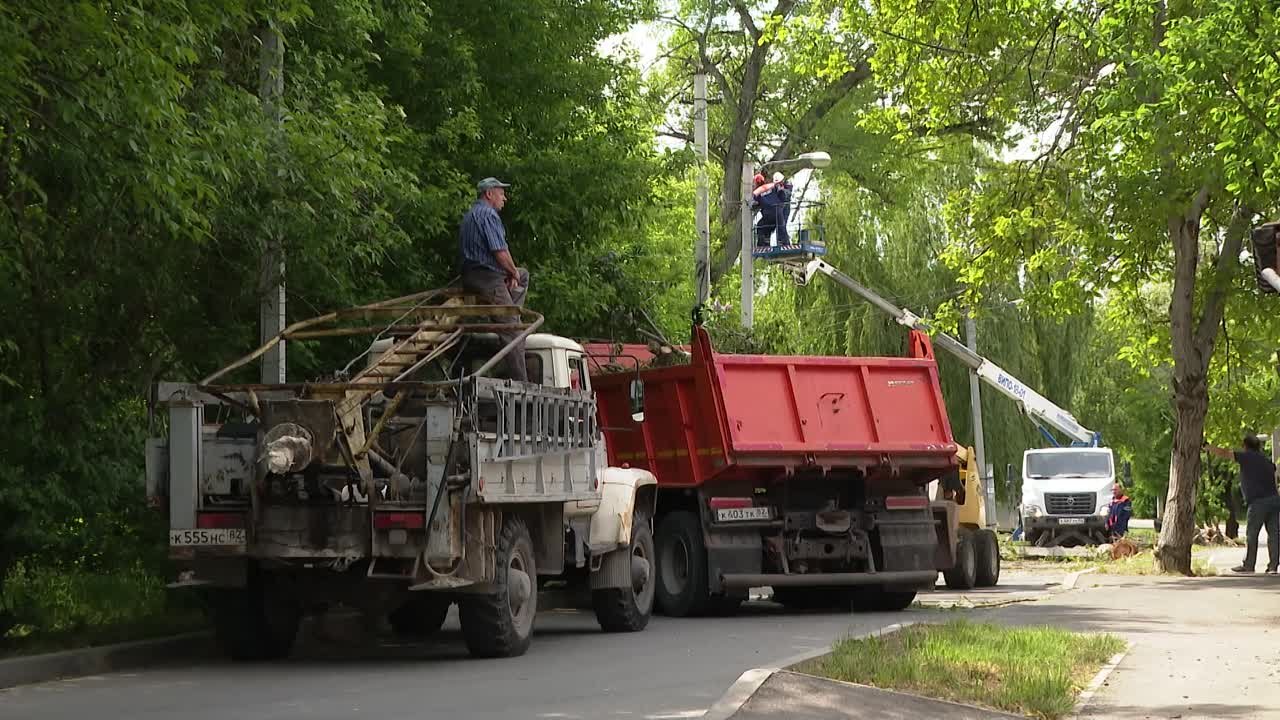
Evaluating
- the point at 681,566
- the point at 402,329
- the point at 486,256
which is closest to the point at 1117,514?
the point at 681,566

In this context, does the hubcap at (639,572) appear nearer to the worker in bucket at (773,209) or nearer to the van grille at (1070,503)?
the worker in bucket at (773,209)

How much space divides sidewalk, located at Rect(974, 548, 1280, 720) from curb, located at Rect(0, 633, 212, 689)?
6.87 metres

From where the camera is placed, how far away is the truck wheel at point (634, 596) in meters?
17.0

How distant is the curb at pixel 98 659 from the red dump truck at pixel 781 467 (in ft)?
A: 19.0

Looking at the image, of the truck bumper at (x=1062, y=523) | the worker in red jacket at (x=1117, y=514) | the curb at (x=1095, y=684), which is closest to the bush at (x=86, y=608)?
the curb at (x=1095, y=684)

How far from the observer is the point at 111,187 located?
1348 cm

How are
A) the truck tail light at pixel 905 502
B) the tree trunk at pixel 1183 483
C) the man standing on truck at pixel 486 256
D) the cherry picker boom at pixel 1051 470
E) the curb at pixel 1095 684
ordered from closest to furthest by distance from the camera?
the curb at pixel 1095 684
the man standing on truck at pixel 486 256
the truck tail light at pixel 905 502
the tree trunk at pixel 1183 483
the cherry picker boom at pixel 1051 470

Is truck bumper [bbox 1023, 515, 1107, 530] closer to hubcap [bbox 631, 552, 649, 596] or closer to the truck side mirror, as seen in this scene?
→ hubcap [bbox 631, 552, 649, 596]

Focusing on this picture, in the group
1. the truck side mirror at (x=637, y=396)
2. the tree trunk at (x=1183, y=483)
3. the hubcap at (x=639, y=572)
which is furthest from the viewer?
the tree trunk at (x=1183, y=483)

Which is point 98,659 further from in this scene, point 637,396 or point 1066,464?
point 1066,464

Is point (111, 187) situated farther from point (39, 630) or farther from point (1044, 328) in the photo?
point (1044, 328)

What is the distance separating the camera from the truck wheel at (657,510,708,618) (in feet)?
62.4

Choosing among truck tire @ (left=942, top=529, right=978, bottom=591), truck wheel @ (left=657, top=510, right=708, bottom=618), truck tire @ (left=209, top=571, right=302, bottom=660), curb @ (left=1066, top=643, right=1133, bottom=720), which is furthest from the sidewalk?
truck tire @ (left=209, top=571, right=302, bottom=660)

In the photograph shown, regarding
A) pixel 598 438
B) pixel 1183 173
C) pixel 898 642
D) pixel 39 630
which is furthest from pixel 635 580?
pixel 1183 173
